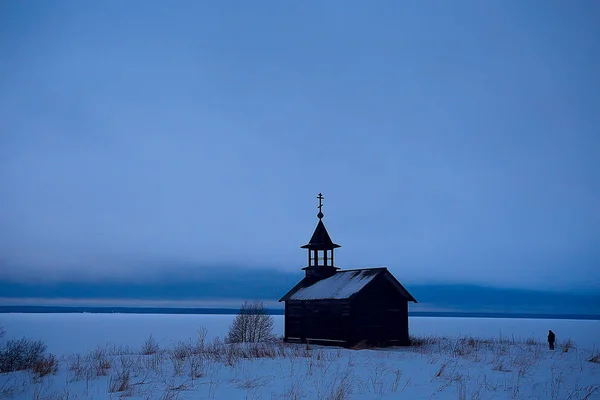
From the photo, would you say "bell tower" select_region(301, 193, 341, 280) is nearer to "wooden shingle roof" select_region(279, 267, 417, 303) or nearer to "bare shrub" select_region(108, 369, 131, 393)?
"wooden shingle roof" select_region(279, 267, 417, 303)

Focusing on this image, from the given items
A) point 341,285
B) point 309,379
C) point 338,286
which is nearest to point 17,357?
point 338,286

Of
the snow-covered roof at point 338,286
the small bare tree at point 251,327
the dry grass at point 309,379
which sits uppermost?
the snow-covered roof at point 338,286

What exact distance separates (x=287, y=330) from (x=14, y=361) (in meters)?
16.4

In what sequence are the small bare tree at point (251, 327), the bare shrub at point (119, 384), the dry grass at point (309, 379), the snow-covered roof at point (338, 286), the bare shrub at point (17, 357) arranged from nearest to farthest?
1. the dry grass at point (309, 379)
2. the bare shrub at point (119, 384)
3. the bare shrub at point (17, 357)
4. the snow-covered roof at point (338, 286)
5. the small bare tree at point (251, 327)

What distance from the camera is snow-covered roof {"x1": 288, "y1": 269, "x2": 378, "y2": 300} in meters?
29.2

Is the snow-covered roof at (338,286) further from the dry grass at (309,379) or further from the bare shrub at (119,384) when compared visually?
the bare shrub at (119,384)

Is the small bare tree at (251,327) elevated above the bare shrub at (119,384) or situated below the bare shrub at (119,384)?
below

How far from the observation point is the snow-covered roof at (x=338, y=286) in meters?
29.2

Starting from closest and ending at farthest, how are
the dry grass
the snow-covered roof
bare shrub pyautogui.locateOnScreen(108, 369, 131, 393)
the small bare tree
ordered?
the dry grass < bare shrub pyautogui.locateOnScreen(108, 369, 131, 393) < the snow-covered roof < the small bare tree

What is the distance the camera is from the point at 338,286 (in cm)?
3128

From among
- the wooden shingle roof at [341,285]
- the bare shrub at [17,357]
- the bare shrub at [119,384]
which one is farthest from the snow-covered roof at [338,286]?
the bare shrub at [119,384]

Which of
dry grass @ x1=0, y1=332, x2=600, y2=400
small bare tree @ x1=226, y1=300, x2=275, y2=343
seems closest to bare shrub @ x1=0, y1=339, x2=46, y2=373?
dry grass @ x1=0, y1=332, x2=600, y2=400

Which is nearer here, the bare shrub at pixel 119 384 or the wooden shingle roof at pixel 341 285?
the bare shrub at pixel 119 384

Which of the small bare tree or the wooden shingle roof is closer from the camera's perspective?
the wooden shingle roof
